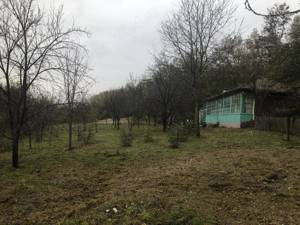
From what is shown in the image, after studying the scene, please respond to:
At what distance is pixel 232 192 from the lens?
5.95 metres

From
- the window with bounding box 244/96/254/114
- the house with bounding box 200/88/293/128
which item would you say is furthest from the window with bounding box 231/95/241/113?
the window with bounding box 244/96/254/114

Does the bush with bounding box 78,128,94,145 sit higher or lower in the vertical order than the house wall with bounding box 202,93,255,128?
lower

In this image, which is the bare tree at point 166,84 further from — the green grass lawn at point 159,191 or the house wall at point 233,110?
the green grass lawn at point 159,191

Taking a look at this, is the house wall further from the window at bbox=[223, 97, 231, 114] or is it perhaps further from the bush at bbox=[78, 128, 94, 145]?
the bush at bbox=[78, 128, 94, 145]

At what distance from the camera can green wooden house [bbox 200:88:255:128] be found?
2272 centimetres

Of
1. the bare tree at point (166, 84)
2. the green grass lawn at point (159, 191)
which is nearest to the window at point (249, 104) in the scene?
the bare tree at point (166, 84)

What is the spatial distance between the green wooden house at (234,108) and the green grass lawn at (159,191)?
1306 centimetres

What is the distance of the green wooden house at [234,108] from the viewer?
2272 cm

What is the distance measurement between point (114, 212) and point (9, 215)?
209 centimetres

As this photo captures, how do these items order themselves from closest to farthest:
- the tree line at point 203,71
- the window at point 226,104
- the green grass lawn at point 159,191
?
the green grass lawn at point 159,191, the tree line at point 203,71, the window at point 226,104

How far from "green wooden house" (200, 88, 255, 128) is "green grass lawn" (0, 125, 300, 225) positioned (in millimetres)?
13057

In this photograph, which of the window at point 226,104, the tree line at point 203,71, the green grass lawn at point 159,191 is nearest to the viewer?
the green grass lawn at point 159,191

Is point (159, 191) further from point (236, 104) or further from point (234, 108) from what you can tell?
point (234, 108)

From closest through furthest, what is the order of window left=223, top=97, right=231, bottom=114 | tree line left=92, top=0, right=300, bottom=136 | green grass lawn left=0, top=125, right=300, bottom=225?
green grass lawn left=0, top=125, right=300, bottom=225, tree line left=92, top=0, right=300, bottom=136, window left=223, top=97, right=231, bottom=114
